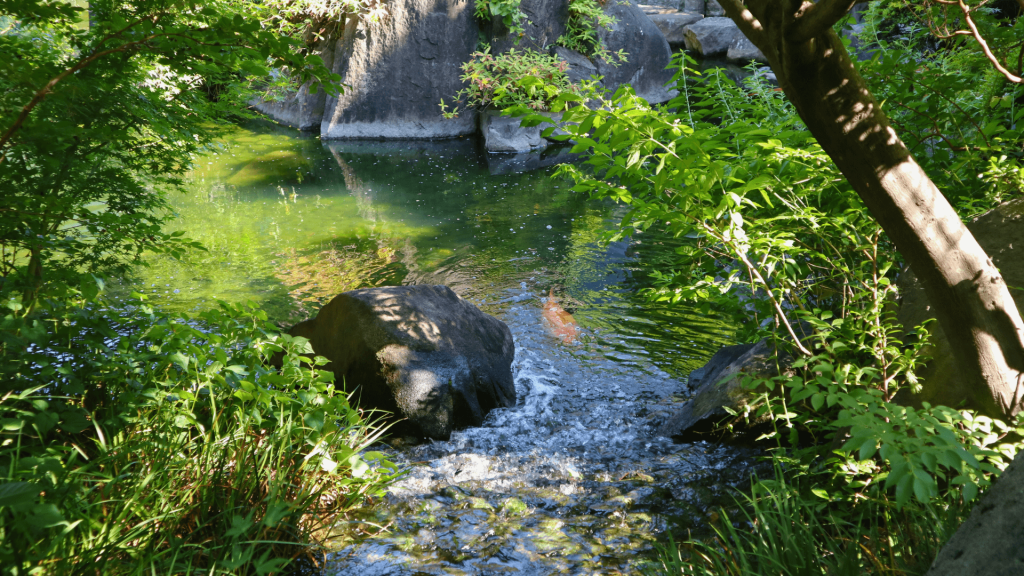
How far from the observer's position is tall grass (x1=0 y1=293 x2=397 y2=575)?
6.43 ft

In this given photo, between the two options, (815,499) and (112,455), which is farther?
(815,499)

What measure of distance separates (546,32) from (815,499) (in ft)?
44.4

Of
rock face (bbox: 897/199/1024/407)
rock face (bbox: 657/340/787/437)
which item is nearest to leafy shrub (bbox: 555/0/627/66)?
rock face (bbox: 657/340/787/437)

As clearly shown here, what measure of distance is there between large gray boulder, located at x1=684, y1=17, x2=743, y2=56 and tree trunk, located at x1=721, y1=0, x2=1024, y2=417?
49.6 feet

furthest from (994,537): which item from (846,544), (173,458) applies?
(173,458)

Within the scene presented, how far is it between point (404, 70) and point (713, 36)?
25.7 ft

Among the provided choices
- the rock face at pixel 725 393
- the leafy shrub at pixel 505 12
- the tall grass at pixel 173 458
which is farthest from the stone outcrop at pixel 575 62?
the tall grass at pixel 173 458

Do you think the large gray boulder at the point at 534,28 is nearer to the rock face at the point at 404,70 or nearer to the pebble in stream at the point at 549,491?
the rock face at the point at 404,70

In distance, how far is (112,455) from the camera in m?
2.30

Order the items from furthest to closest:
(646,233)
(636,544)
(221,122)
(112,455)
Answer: (646,233) → (221,122) → (636,544) → (112,455)

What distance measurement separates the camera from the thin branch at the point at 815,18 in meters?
1.68

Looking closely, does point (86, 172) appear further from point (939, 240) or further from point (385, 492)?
point (939, 240)

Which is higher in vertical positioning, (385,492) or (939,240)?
(939,240)

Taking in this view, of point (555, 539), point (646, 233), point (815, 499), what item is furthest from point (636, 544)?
point (646, 233)
